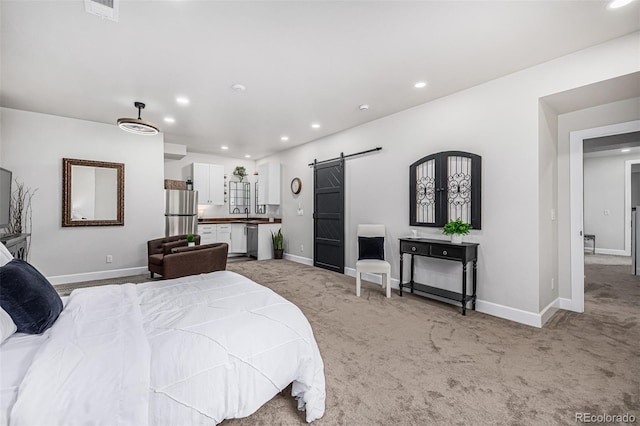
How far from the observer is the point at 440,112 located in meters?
3.71

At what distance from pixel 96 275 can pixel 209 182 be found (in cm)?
312

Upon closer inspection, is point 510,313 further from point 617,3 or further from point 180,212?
point 180,212

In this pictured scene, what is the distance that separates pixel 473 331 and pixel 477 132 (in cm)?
229

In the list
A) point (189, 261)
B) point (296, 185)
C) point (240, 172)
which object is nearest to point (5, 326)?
point (189, 261)

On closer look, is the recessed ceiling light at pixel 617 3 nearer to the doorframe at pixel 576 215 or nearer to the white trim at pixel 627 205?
the doorframe at pixel 576 215

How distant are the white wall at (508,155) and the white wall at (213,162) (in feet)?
14.4

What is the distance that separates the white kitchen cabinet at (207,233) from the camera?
22.3 ft

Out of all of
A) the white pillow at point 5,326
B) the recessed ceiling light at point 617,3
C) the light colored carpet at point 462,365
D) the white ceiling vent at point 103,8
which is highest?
the recessed ceiling light at point 617,3

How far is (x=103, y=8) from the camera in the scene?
6.75 feet

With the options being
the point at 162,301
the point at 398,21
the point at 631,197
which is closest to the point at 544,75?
the point at 398,21

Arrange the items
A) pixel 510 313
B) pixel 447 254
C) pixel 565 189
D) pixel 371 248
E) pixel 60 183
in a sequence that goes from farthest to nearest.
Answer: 1. pixel 60 183
2. pixel 371 248
3. pixel 565 189
4. pixel 447 254
5. pixel 510 313

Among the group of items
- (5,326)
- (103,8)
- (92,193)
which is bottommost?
(5,326)

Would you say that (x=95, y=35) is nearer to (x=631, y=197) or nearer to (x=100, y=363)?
(x=100, y=363)

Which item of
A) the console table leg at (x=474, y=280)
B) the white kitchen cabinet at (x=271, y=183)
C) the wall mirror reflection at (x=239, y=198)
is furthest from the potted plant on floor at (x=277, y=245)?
the console table leg at (x=474, y=280)
